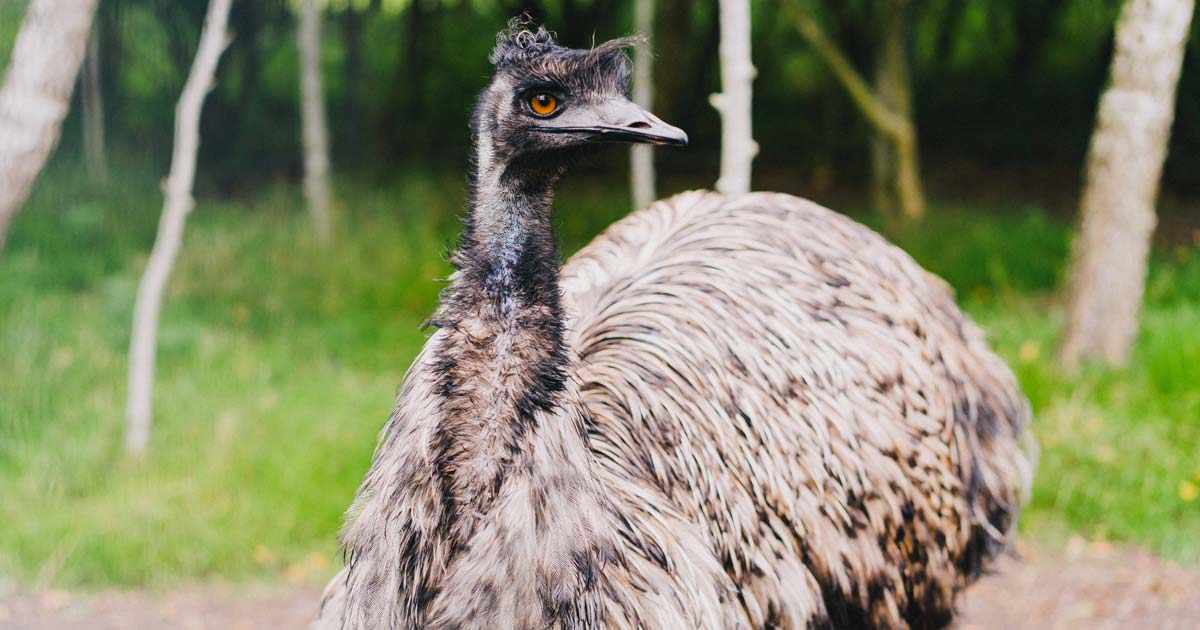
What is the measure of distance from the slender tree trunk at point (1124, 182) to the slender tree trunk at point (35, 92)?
4.49m

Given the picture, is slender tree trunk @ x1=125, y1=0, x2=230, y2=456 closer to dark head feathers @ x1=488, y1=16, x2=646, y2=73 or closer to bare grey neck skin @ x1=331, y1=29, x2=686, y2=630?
dark head feathers @ x1=488, y1=16, x2=646, y2=73

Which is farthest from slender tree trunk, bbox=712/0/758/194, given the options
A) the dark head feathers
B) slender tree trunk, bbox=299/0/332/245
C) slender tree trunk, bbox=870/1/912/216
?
slender tree trunk, bbox=870/1/912/216

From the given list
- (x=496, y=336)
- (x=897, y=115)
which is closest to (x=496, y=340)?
(x=496, y=336)

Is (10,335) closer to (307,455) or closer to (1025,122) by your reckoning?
(307,455)

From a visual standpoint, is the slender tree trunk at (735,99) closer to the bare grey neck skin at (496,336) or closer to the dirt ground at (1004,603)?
the dirt ground at (1004,603)

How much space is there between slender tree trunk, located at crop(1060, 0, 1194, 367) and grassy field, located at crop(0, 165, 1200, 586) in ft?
0.71

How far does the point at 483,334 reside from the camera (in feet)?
8.47

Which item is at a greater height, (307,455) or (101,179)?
(101,179)

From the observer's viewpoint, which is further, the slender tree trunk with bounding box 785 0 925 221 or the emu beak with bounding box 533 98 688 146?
the slender tree trunk with bounding box 785 0 925 221

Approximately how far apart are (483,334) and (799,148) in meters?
12.8

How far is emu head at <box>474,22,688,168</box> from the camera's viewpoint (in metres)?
2.67

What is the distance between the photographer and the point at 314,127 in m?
8.57

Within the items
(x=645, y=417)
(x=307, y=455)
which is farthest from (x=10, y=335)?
(x=645, y=417)

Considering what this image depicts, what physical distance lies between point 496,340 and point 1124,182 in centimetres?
465
